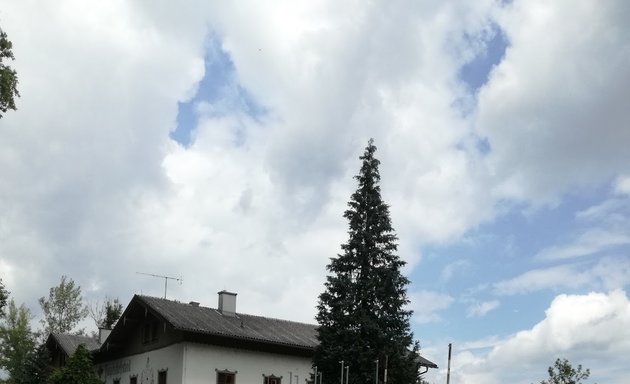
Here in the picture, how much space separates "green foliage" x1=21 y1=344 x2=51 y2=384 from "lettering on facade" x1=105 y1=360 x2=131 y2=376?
763 centimetres

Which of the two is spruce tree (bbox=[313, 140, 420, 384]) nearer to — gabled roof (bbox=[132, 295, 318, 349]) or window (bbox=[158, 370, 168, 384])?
gabled roof (bbox=[132, 295, 318, 349])

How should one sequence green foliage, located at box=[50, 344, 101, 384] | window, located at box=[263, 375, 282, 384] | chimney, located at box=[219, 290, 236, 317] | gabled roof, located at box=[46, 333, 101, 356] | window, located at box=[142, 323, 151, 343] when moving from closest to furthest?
window, located at box=[263, 375, 282, 384] → green foliage, located at box=[50, 344, 101, 384] → window, located at box=[142, 323, 151, 343] → chimney, located at box=[219, 290, 236, 317] → gabled roof, located at box=[46, 333, 101, 356]

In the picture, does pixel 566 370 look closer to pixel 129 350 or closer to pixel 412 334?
pixel 412 334

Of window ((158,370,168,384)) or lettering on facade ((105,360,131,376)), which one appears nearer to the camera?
window ((158,370,168,384))

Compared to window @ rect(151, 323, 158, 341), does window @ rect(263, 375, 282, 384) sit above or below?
below

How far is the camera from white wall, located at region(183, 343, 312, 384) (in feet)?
108

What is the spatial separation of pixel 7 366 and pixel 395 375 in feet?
128

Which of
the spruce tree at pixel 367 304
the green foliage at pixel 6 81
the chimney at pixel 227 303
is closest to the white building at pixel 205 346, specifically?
the chimney at pixel 227 303

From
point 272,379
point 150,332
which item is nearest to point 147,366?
point 150,332

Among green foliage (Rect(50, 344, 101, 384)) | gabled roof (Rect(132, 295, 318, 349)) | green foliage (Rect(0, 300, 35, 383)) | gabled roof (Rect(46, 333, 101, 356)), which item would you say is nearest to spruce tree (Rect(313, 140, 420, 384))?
gabled roof (Rect(132, 295, 318, 349))

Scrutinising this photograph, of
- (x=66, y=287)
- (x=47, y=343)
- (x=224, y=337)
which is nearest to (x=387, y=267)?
(x=224, y=337)

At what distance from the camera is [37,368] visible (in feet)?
156

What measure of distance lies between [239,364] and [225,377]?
90 cm

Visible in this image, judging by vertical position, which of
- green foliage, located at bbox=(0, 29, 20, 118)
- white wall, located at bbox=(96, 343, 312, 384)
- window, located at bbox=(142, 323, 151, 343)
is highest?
green foliage, located at bbox=(0, 29, 20, 118)
